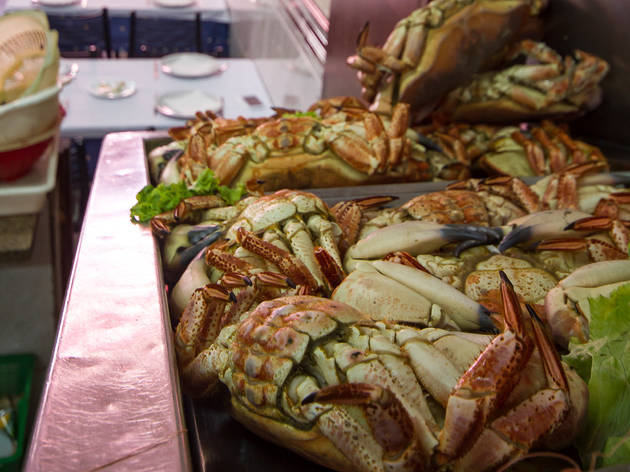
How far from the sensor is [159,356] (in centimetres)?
127

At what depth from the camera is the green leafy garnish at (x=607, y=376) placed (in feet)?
3.47

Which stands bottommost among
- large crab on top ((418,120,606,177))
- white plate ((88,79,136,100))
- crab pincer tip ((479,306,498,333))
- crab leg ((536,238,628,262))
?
white plate ((88,79,136,100))

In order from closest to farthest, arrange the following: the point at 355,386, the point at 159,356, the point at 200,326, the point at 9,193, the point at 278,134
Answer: the point at 355,386 → the point at 159,356 → the point at 200,326 → the point at 278,134 → the point at 9,193

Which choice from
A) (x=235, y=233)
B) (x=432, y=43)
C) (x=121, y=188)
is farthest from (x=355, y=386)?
(x=432, y=43)

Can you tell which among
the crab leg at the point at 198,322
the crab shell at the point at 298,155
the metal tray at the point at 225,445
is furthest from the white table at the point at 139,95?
the metal tray at the point at 225,445

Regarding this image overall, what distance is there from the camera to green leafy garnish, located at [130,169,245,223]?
192cm

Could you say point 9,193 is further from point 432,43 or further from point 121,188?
point 432,43

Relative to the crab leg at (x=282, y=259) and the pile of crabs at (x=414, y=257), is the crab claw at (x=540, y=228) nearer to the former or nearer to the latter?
the pile of crabs at (x=414, y=257)

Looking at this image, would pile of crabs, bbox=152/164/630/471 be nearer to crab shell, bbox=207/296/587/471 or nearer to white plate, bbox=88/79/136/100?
crab shell, bbox=207/296/587/471

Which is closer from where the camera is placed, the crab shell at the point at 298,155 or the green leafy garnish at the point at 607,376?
the green leafy garnish at the point at 607,376

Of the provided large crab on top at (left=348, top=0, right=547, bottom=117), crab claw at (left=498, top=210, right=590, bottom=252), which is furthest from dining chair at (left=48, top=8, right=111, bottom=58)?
crab claw at (left=498, top=210, right=590, bottom=252)

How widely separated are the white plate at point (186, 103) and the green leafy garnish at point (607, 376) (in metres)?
3.80

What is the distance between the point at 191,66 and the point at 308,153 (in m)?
3.49

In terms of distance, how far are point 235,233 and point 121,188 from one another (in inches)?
25.9
